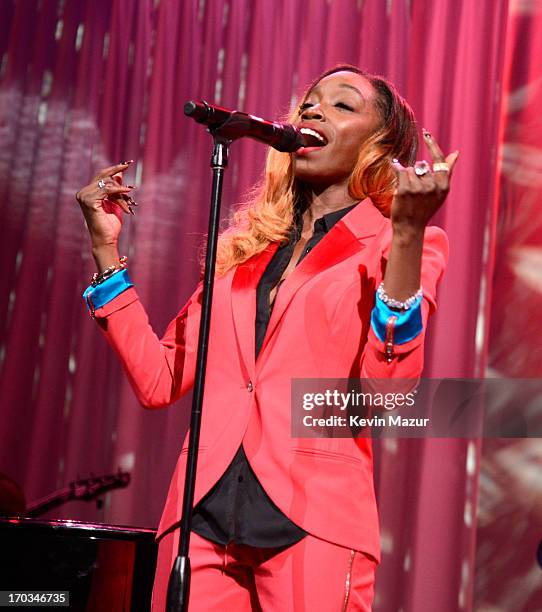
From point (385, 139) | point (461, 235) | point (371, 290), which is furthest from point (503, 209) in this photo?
point (371, 290)

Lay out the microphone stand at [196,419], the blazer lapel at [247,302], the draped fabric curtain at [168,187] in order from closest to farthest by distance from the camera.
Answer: the microphone stand at [196,419]
the blazer lapel at [247,302]
the draped fabric curtain at [168,187]

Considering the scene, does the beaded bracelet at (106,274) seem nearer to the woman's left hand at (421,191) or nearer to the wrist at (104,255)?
the wrist at (104,255)

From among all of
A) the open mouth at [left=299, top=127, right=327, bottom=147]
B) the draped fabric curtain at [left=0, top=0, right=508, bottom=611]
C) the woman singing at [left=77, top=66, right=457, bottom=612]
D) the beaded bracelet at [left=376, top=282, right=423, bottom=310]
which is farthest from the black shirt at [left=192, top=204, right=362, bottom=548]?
the draped fabric curtain at [left=0, top=0, right=508, bottom=611]

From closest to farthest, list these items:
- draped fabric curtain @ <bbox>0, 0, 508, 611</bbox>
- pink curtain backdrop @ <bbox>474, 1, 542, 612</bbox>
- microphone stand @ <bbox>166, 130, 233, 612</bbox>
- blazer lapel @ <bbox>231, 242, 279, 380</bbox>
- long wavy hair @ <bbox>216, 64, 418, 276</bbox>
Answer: microphone stand @ <bbox>166, 130, 233, 612</bbox> < blazer lapel @ <bbox>231, 242, 279, 380</bbox> < long wavy hair @ <bbox>216, 64, 418, 276</bbox> < pink curtain backdrop @ <bbox>474, 1, 542, 612</bbox> < draped fabric curtain @ <bbox>0, 0, 508, 611</bbox>

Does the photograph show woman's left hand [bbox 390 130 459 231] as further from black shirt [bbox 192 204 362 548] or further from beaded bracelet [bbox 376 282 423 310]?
black shirt [bbox 192 204 362 548]

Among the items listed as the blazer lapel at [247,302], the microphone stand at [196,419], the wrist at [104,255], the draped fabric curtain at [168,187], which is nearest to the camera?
the microphone stand at [196,419]

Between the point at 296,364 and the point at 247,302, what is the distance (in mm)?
174

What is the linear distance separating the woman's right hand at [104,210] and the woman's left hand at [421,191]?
1.86 feet

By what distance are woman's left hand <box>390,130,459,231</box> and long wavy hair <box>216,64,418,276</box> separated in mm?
397

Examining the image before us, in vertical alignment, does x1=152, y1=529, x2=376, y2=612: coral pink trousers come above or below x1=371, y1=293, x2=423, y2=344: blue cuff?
below

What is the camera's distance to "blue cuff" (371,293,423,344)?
1.33 m

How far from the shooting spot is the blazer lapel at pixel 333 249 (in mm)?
1521

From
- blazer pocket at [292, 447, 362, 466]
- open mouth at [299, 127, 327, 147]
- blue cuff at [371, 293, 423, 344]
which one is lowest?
blazer pocket at [292, 447, 362, 466]

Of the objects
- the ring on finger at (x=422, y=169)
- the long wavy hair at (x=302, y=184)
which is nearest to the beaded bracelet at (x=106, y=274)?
the long wavy hair at (x=302, y=184)
